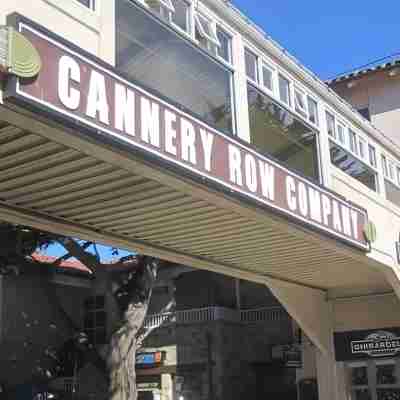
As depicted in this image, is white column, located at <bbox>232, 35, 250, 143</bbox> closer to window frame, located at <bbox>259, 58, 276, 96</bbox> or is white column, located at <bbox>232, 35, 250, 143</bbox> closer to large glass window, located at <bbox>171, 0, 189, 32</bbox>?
window frame, located at <bbox>259, 58, 276, 96</bbox>

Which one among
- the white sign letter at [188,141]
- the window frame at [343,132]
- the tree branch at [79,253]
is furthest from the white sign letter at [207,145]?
the tree branch at [79,253]

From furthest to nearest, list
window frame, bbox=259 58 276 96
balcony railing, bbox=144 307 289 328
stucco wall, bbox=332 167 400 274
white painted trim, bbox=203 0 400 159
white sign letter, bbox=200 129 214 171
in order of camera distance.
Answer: balcony railing, bbox=144 307 289 328 → stucco wall, bbox=332 167 400 274 → window frame, bbox=259 58 276 96 → white painted trim, bbox=203 0 400 159 → white sign letter, bbox=200 129 214 171

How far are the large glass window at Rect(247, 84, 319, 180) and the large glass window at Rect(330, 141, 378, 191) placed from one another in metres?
0.81

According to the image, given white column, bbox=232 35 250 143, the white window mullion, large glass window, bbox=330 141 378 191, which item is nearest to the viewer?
white column, bbox=232 35 250 143

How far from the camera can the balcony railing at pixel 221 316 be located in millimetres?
24969

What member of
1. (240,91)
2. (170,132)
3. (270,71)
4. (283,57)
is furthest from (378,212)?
(170,132)

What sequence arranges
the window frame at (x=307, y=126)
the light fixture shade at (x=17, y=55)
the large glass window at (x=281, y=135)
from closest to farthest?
1. the light fixture shade at (x=17, y=55)
2. the large glass window at (x=281, y=135)
3. the window frame at (x=307, y=126)

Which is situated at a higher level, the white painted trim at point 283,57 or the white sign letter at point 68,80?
the white painted trim at point 283,57

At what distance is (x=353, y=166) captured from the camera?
500 inches

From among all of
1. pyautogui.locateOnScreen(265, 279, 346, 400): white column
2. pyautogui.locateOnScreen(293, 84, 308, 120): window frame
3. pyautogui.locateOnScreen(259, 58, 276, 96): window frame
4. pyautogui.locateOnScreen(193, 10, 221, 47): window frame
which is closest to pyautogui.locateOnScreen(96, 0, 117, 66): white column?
pyautogui.locateOnScreen(193, 10, 221, 47): window frame

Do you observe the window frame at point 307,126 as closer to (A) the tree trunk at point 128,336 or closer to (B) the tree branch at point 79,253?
(A) the tree trunk at point 128,336

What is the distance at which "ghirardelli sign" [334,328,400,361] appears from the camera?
15477mm

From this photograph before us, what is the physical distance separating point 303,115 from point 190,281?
1724 centimetres

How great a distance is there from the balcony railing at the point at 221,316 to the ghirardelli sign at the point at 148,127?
15.3m
